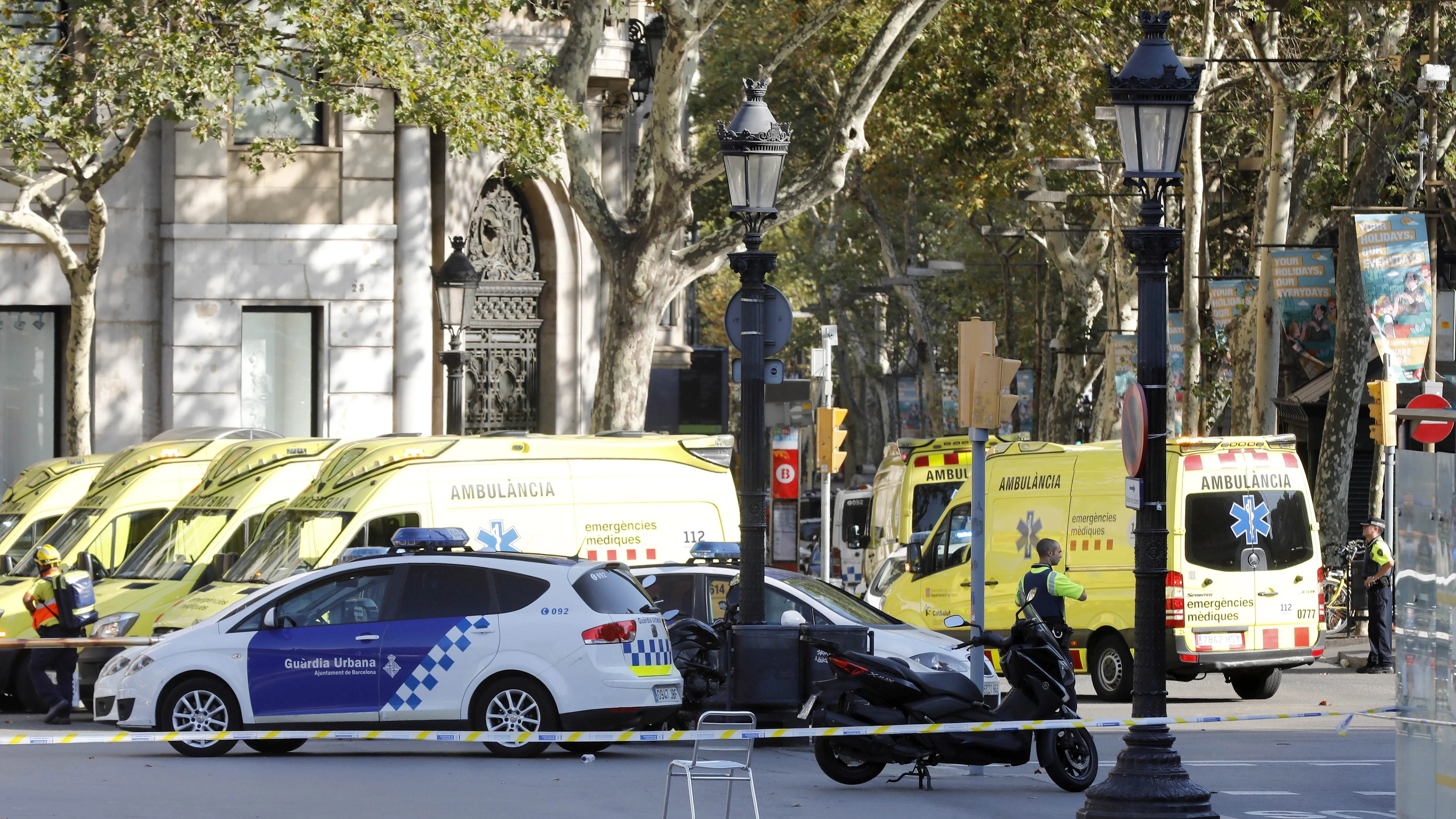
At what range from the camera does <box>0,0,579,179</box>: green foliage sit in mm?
20438

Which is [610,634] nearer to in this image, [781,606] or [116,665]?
[781,606]

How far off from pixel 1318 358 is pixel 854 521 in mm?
9141

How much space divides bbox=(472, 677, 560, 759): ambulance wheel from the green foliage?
32.9 ft

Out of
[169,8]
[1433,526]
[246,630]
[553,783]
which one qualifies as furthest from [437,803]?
[169,8]

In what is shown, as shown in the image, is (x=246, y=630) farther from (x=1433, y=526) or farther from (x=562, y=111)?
(x=562, y=111)

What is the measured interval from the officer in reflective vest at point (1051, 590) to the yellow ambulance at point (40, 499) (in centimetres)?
1078

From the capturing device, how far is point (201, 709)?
1220 cm

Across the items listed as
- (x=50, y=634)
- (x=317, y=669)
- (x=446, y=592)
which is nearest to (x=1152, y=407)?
(x=446, y=592)

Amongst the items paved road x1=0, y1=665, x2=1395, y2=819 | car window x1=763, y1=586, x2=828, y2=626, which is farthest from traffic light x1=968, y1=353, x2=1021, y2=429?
paved road x1=0, y1=665, x2=1395, y2=819

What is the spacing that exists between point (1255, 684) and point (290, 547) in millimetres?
8682

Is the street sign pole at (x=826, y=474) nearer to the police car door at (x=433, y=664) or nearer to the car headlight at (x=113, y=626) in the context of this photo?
the car headlight at (x=113, y=626)

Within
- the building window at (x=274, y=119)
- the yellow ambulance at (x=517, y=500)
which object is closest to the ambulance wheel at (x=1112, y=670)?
the yellow ambulance at (x=517, y=500)

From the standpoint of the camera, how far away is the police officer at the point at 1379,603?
64.4 ft

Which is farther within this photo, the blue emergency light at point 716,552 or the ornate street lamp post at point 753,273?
the blue emergency light at point 716,552
